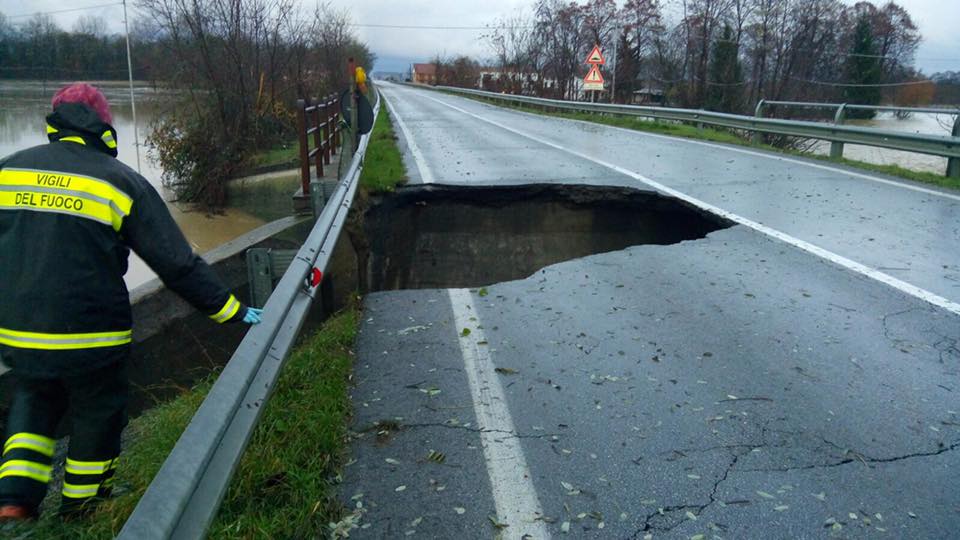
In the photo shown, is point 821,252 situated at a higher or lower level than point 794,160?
lower

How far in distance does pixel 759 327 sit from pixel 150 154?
53.0ft

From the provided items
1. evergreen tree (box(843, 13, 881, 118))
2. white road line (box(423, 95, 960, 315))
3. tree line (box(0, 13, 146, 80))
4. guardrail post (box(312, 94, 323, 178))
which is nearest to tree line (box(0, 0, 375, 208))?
tree line (box(0, 13, 146, 80))

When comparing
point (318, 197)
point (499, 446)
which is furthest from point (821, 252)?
point (318, 197)

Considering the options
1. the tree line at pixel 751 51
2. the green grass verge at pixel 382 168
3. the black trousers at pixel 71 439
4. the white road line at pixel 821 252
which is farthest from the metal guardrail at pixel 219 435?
the tree line at pixel 751 51

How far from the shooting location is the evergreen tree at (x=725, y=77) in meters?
37.2

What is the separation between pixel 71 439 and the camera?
3.04 metres

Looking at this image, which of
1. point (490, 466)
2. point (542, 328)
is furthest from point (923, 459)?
point (542, 328)

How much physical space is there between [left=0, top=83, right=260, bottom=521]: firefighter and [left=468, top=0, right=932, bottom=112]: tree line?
119 feet

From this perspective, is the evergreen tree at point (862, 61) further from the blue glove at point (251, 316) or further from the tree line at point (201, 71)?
the blue glove at point (251, 316)

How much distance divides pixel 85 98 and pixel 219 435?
1.78 m

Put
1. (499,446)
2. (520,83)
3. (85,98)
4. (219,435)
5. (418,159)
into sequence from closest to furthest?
(219,435) < (85,98) < (499,446) < (418,159) < (520,83)

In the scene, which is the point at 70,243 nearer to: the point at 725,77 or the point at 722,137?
the point at 722,137

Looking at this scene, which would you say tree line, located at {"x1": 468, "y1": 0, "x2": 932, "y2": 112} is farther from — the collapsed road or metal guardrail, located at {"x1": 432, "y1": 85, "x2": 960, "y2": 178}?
the collapsed road

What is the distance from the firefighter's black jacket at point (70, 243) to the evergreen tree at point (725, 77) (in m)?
37.2
